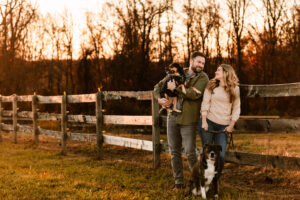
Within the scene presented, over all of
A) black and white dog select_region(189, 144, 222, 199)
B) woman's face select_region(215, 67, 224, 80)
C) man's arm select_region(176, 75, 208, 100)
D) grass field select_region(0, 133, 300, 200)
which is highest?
woman's face select_region(215, 67, 224, 80)

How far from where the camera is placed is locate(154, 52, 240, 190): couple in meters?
4.28

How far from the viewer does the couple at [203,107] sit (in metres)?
4.28

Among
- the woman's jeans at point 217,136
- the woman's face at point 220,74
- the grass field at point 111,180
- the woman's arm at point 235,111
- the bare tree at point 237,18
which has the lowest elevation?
the grass field at point 111,180

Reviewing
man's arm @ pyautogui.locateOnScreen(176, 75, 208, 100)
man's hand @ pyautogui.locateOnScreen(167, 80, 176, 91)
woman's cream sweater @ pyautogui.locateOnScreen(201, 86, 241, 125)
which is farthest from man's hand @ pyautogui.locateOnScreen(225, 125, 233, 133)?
man's hand @ pyautogui.locateOnScreen(167, 80, 176, 91)

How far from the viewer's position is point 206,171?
426cm

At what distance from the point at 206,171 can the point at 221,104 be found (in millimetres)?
894

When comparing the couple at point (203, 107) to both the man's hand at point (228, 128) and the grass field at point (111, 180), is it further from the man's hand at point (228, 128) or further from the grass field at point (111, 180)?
the grass field at point (111, 180)

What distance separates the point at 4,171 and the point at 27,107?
49.0ft

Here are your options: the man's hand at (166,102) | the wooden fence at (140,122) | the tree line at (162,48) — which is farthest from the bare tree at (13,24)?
the man's hand at (166,102)

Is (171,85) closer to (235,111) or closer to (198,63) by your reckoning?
(198,63)

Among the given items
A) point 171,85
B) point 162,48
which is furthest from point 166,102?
point 162,48

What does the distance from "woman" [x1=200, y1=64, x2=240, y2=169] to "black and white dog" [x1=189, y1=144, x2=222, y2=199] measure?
0.79ft

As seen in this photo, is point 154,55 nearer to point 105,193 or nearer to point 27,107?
point 27,107

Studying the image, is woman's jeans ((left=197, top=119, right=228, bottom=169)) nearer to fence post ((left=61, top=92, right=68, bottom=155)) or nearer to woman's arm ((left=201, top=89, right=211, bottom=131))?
woman's arm ((left=201, top=89, right=211, bottom=131))
